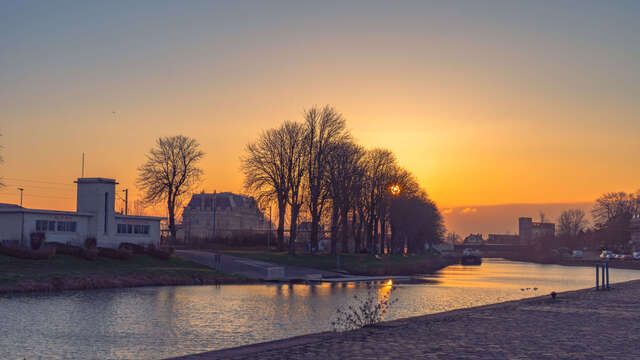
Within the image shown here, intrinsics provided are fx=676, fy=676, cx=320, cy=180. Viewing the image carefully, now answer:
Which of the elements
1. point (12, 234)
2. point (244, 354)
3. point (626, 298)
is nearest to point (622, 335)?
point (244, 354)

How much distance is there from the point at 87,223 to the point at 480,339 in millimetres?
59315

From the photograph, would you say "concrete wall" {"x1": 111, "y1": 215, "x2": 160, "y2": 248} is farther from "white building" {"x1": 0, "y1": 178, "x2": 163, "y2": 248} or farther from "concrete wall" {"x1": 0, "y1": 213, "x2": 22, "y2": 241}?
"concrete wall" {"x1": 0, "y1": 213, "x2": 22, "y2": 241}

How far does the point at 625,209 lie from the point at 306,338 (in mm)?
180046

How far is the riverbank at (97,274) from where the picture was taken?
147 feet

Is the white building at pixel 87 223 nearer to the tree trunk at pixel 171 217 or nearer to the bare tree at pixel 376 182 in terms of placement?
the tree trunk at pixel 171 217

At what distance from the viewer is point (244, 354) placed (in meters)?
14.8

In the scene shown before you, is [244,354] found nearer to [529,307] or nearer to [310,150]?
[529,307]

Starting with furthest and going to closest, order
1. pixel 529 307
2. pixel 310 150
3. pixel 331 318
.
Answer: pixel 310 150 < pixel 331 318 < pixel 529 307

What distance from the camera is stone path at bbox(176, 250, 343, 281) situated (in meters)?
63.3

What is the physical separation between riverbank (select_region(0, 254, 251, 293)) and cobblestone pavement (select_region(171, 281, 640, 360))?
30288 millimetres

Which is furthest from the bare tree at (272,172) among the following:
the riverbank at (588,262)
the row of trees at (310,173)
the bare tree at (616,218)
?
the bare tree at (616,218)

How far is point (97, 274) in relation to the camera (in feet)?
168

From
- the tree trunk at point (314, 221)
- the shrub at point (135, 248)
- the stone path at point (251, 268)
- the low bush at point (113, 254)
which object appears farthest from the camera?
the tree trunk at point (314, 221)

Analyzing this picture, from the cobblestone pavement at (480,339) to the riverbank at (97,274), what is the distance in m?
30.3
